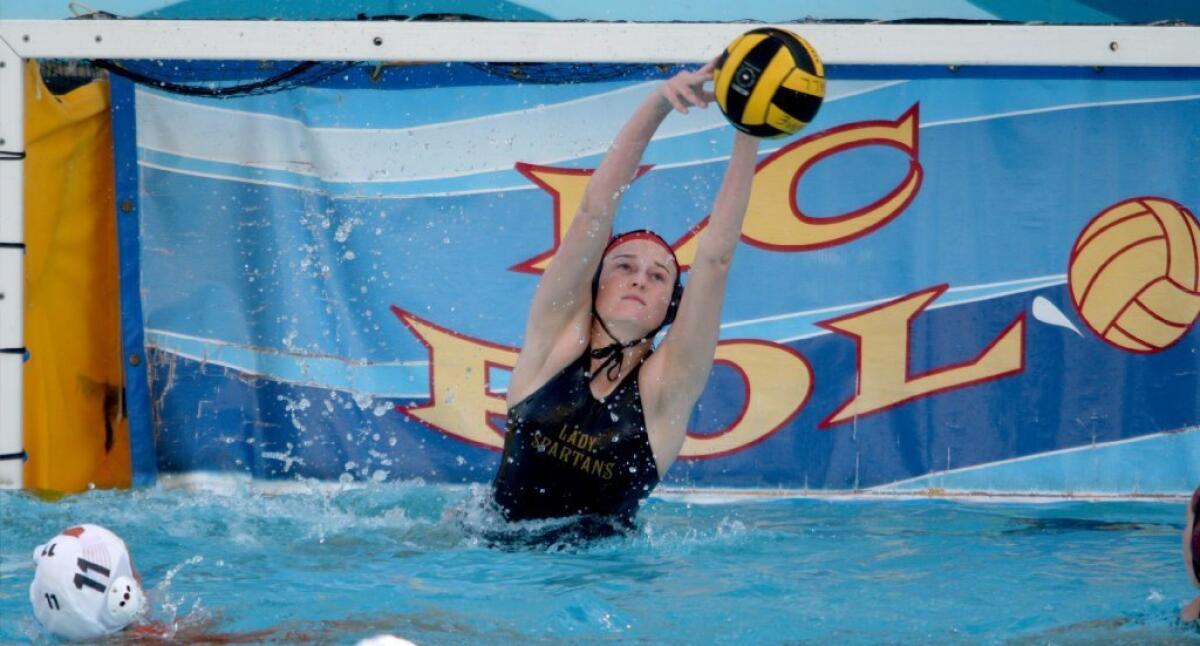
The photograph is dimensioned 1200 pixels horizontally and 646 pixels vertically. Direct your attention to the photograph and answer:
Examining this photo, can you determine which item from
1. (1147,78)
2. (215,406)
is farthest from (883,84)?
(215,406)

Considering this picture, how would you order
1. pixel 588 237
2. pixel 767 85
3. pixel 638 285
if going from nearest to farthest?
pixel 767 85 < pixel 588 237 < pixel 638 285

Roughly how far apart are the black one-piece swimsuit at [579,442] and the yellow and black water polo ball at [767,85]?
111 cm

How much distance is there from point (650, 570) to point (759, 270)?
1885 millimetres

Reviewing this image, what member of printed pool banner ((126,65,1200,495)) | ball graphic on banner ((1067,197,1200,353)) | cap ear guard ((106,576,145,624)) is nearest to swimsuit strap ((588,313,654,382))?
cap ear guard ((106,576,145,624))

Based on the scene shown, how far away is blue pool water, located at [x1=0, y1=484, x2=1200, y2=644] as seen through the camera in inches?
166

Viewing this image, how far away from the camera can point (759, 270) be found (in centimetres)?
635

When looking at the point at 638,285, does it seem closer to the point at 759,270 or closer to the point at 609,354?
the point at 609,354

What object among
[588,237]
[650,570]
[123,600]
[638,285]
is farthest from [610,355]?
[123,600]

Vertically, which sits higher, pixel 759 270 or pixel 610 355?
pixel 759 270

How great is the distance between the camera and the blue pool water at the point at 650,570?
4223 millimetres

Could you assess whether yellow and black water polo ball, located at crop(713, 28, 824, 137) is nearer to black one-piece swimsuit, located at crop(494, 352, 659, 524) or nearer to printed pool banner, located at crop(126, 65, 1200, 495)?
black one-piece swimsuit, located at crop(494, 352, 659, 524)

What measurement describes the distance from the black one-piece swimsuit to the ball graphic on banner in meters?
2.56

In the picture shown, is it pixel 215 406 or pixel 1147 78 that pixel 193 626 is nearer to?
pixel 215 406

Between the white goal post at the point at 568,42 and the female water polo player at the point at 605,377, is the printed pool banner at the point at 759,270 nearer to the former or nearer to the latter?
the white goal post at the point at 568,42
